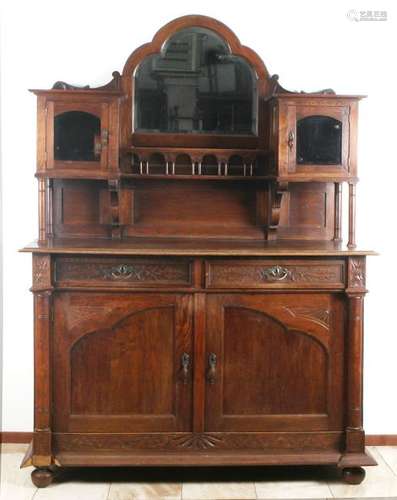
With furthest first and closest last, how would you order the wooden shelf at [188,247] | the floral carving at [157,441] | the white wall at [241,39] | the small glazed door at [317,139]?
the white wall at [241,39] < the small glazed door at [317,139] < the floral carving at [157,441] < the wooden shelf at [188,247]

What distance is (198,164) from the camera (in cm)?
328

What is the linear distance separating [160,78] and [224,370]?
4.25 feet

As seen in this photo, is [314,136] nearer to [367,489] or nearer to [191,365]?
[191,365]

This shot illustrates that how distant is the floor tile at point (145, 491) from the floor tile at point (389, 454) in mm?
962

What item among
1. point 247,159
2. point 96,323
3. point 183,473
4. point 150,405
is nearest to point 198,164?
point 247,159

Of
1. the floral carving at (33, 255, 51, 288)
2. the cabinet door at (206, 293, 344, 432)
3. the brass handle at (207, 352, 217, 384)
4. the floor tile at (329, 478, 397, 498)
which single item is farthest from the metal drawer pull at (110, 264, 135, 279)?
the floor tile at (329, 478, 397, 498)

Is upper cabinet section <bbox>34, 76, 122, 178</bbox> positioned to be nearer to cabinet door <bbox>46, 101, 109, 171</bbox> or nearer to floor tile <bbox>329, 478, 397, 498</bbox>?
cabinet door <bbox>46, 101, 109, 171</bbox>

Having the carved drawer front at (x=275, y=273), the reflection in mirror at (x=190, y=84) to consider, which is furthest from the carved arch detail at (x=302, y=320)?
the reflection in mirror at (x=190, y=84)

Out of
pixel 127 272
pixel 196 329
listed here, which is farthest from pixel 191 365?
pixel 127 272

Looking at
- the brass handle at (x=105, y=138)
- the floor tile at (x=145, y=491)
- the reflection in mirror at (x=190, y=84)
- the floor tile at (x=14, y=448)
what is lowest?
the floor tile at (x=145, y=491)

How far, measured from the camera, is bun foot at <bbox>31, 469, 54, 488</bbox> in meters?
3.01

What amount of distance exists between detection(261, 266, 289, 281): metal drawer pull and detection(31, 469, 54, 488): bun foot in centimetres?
119

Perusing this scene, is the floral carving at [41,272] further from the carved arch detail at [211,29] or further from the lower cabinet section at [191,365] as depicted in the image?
the carved arch detail at [211,29]

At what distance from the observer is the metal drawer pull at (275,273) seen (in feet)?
9.73
